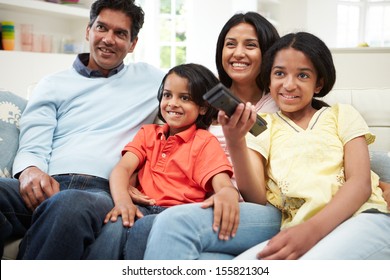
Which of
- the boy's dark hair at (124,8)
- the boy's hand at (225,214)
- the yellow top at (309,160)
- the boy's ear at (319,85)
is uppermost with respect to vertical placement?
the boy's dark hair at (124,8)

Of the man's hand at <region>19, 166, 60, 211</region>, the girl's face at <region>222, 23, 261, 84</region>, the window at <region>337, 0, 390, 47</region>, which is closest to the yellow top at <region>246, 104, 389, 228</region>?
the girl's face at <region>222, 23, 261, 84</region>

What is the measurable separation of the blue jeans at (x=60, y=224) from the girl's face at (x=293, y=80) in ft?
1.81

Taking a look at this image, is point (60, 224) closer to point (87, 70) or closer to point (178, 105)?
point (178, 105)

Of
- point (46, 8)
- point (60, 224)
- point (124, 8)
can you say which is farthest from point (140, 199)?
point (46, 8)

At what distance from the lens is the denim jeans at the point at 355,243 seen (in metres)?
0.99

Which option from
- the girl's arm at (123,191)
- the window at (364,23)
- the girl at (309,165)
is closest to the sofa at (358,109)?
the girl at (309,165)

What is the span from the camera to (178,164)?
4.40 feet

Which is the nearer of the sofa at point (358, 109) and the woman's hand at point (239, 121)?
the woman's hand at point (239, 121)

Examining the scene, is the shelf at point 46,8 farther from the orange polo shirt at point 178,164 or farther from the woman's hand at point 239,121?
the woman's hand at point 239,121

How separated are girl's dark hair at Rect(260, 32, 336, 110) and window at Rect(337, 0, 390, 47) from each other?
5369 millimetres

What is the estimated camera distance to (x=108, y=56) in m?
1.65

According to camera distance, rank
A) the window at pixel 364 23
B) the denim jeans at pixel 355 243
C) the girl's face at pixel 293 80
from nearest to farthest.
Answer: the denim jeans at pixel 355 243, the girl's face at pixel 293 80, the window at pixel 364 23

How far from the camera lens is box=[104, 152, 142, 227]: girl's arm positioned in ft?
3.92
